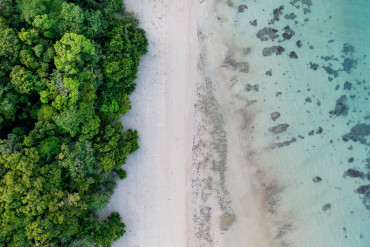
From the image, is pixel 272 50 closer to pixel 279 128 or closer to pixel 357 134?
pixel 279 128

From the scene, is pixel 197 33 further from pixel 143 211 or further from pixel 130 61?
pixel 143 211

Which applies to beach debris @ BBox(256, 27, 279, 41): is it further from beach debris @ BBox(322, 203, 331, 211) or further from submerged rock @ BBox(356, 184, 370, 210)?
submerged rock @ BBox(356, 184, 370, 210)

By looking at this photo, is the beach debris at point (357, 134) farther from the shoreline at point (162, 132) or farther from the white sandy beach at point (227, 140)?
the shoreline at point (162, 132)

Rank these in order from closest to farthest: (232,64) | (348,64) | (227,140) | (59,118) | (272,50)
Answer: (59,118) → (227,140) → (232,64) → (272,50) → (348,64)

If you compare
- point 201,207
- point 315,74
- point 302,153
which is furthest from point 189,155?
point 315,74

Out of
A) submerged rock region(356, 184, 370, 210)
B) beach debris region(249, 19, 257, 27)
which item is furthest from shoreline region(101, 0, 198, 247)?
submerged rock region(356, 184, 370, 210)

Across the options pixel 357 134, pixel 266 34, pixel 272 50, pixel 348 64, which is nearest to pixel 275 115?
pixel 272 50

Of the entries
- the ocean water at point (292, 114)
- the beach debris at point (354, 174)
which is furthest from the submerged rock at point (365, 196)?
the beach debris at point (354, 174)

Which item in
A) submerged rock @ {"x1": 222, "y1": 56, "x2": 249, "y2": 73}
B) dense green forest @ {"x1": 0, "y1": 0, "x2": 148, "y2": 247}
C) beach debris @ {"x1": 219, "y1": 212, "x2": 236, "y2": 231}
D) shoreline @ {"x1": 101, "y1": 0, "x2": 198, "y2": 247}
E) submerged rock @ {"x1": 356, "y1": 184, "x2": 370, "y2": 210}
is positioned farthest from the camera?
submerged rock @ {"x1": 356, "y1": 184, "x2": 370, "y2": 210}
